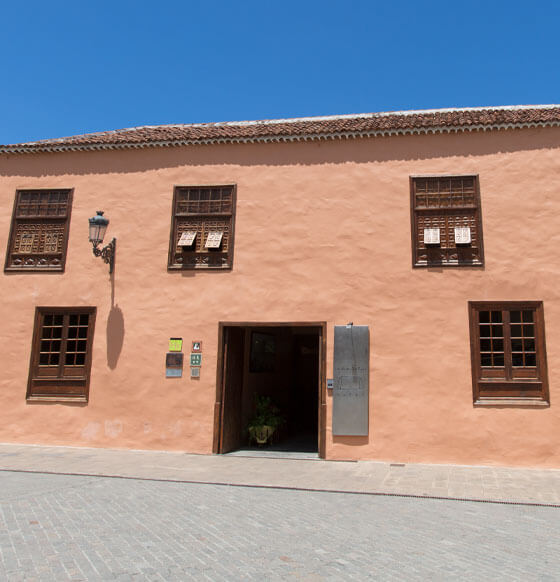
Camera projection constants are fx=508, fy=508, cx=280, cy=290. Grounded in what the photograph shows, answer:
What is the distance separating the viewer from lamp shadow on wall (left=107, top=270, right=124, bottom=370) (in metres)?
10.2

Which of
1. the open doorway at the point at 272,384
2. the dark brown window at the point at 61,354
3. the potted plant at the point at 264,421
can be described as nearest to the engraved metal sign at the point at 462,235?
the open doorway at the point at 272,384

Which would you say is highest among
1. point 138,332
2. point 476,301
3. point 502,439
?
point 476,301

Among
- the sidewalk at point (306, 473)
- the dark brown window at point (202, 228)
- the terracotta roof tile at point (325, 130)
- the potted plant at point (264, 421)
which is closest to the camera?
the sidewalk at point (306, 473)

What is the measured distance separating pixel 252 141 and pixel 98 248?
3.95 m

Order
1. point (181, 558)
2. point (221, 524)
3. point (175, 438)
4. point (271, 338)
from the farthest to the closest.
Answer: point (271, 338) → point (175, 438) → point (221, 524) → point (181, 558)

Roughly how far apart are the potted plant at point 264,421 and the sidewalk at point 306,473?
4.20 feet

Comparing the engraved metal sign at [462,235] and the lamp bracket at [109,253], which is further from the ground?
the engraved metal sign at [462,235]

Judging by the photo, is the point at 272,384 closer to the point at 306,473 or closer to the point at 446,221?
the point at 306,473

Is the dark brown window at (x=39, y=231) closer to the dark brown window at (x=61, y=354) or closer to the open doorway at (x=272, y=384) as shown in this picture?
the dark brown window at (x=61, y=354)

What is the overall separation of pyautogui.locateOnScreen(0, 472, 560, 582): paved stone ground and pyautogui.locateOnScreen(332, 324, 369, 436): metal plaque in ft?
8.41

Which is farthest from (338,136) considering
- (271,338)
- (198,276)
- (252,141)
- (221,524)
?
(221,524)

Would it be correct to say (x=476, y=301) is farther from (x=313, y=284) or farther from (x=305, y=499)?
(x=305, y=499)

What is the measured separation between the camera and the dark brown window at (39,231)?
428 inches

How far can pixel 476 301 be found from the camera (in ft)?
30.8
